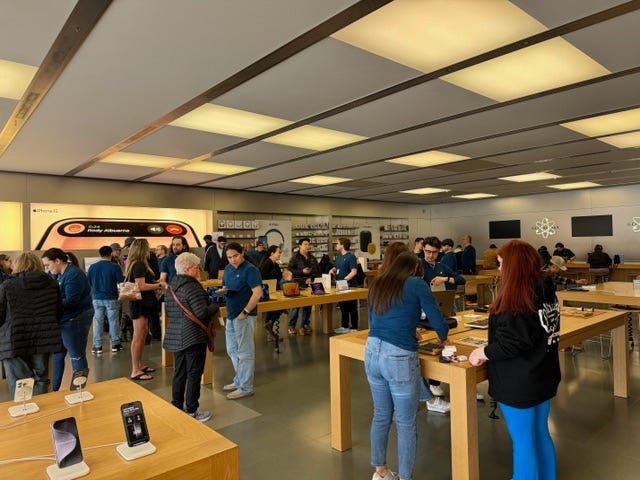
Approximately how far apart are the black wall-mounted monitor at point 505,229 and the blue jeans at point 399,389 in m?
13.7

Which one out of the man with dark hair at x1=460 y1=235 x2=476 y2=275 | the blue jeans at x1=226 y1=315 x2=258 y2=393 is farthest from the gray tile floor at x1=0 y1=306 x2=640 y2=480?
the man with dark hair at x1=460 y1=235 x2=476 y2=275

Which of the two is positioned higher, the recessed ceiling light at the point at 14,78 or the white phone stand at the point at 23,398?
the recessed ceiling light at the point at 14,78

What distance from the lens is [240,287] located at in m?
4.32

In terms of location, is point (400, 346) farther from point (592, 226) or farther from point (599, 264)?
point (592, 226)

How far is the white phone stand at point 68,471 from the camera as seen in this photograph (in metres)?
1.41

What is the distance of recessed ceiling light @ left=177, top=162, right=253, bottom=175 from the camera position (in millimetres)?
7941

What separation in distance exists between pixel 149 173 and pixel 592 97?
Answer: 7552 millimetres

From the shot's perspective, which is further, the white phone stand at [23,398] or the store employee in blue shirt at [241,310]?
the store employee in blue shirt at [241,310]

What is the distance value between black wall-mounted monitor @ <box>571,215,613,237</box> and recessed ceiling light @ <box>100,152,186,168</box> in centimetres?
1204

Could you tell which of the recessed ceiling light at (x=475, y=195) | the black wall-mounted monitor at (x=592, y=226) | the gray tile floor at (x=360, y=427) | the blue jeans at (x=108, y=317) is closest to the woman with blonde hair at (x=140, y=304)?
the gray tile floor at (x=360, y=427)

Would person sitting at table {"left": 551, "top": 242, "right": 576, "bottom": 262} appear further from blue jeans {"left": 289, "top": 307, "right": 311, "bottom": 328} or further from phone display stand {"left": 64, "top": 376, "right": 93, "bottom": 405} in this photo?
phone display stand {"left": 64, "top": 376, "right": 93, "bottom": 405}

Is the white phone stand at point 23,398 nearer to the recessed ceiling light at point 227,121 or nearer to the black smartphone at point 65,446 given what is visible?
the black smartphone at point 65,446

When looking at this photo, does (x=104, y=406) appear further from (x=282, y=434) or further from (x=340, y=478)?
(x=282, y=434)

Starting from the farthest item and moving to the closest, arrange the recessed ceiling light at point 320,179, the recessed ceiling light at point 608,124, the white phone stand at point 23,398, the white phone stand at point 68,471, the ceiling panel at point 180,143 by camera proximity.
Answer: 1. the recessed ceiling light at point 320,179
2. the ceiling panel at point 180,143
3. the recessed ceiling light at point 608,124
4. the white phone stand at point 23,398
5. the white phone stand at point 68,471
